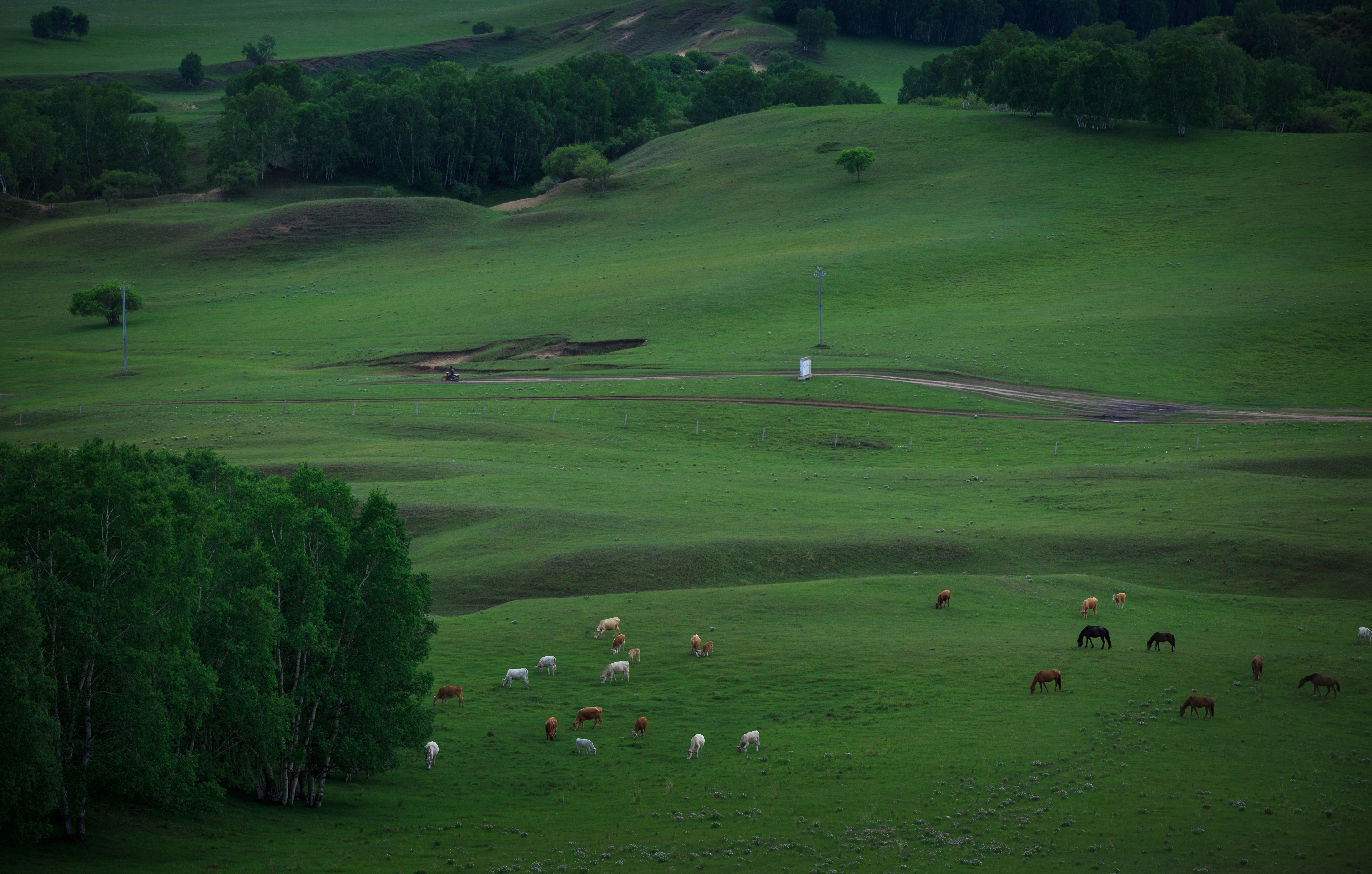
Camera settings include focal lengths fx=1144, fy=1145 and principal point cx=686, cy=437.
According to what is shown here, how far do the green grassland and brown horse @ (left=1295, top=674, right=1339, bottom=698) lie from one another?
0.40 metres

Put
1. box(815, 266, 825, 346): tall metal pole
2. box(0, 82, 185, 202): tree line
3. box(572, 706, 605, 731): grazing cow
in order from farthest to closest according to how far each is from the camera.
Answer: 1. box(0, 82, 185, 202): tree line
2. box(815, 266, 825, 346): tall metal pole
3. box(572, 706, 605, 731): grazing cow

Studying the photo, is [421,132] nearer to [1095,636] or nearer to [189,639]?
[1095,636]

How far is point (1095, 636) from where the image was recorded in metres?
41.3

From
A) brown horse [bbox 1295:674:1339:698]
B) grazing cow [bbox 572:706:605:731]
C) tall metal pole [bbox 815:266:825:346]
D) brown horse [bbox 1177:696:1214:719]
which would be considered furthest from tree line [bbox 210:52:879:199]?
brown horse [bbox 1177:696:1214:719]

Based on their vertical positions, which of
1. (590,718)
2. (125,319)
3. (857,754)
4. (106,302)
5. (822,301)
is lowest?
(590,718)

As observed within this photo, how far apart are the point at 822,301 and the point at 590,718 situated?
8002 cm

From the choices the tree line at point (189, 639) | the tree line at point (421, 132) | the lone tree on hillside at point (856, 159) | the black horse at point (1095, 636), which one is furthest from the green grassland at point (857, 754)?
the tree line at point (421, 132)

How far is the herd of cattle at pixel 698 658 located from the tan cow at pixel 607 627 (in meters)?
0.02

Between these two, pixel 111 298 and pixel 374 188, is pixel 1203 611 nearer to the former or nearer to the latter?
pixel 111 298

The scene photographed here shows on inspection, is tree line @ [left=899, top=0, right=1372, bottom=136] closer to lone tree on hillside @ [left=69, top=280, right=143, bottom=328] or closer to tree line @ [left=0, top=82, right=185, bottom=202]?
lone tree on hillside @ [left=69, top=280, right=143, bottom=328]

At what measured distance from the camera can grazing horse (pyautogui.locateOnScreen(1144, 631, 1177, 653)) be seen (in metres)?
40.7

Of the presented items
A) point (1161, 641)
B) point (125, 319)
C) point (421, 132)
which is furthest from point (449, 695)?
point (421, 132)

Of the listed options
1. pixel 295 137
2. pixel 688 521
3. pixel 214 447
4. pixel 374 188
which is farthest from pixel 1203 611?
pixel 295 137

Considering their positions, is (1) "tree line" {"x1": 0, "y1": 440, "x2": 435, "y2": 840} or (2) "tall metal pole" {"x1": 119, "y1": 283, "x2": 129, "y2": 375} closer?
(1) "tree line" {"x1": 0, "y1": 440, "x2": 435, "y2": 840}
